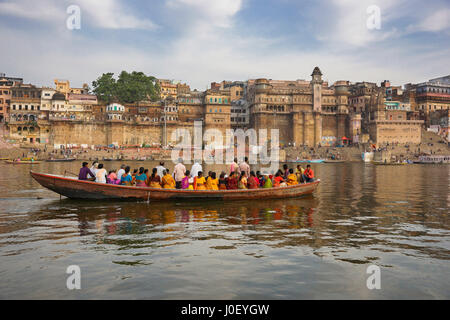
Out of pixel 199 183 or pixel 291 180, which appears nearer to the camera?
pixel 199 183

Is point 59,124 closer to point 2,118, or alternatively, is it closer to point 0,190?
point 2,118

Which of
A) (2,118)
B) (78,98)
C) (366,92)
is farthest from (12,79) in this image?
(366,92)

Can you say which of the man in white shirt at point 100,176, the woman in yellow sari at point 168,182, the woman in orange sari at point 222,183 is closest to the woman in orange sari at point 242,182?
the woman in orange sari at point 222,183

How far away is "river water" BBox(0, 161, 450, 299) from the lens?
570 centimetres

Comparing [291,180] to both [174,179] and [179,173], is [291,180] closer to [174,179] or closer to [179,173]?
[179,173]

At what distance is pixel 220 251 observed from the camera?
25.1 ft

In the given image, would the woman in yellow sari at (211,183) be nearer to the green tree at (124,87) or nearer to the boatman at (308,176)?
the boatman at (308,176)

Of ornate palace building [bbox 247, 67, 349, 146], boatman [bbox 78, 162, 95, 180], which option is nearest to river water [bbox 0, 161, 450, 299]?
boatman [bbox 78, 162, 95, 180]

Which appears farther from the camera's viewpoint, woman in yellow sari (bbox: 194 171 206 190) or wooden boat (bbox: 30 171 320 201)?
woman in yellow sari (bbox: 194 171 206 190)

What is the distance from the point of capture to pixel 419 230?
32.1 ft

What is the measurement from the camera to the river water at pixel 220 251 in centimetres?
570

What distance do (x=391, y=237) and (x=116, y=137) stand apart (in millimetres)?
61803

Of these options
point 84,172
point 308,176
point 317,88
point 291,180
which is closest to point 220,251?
point 84,172

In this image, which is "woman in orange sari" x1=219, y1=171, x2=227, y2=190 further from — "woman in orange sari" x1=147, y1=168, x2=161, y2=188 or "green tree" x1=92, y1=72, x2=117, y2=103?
"green tree" x1=92, y1=72, x2=117, y2=103
